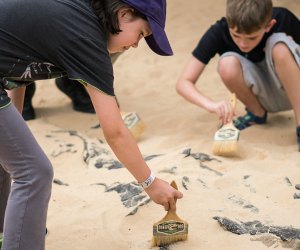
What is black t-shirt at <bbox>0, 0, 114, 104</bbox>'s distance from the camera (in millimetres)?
1374

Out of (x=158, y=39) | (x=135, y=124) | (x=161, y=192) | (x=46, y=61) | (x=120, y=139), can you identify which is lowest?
(x=135, y=124)

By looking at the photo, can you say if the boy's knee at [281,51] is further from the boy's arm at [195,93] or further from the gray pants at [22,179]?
the gray pants at [22,179]

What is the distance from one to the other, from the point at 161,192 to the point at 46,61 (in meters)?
0.48

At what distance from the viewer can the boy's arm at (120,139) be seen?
141 centimetres

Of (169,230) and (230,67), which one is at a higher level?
(230,67)

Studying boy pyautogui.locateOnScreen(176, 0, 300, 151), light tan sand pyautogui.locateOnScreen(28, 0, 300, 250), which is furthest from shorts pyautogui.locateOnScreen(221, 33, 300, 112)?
light tan sand pyautogui.locateOnScreen(28, 0, 300, 250)

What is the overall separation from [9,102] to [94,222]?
2.15ft

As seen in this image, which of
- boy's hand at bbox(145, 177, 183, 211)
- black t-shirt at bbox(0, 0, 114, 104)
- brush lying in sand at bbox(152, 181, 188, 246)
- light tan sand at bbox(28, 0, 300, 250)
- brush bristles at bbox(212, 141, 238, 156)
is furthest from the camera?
brush bristles at bbox(212, 141, 238, 156)

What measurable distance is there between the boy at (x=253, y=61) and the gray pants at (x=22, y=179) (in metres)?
1.35

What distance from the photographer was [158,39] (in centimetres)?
146

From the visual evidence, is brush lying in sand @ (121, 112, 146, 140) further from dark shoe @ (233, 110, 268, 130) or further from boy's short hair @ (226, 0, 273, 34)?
boy's short hair @ (226, 0, 273, 34)

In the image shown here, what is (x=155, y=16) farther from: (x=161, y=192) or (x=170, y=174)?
(x=170, y=174)

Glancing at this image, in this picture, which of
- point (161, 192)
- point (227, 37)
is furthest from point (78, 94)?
point (161, 192)

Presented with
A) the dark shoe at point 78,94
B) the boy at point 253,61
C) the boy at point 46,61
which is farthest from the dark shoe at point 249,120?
the boy at point 46,61
